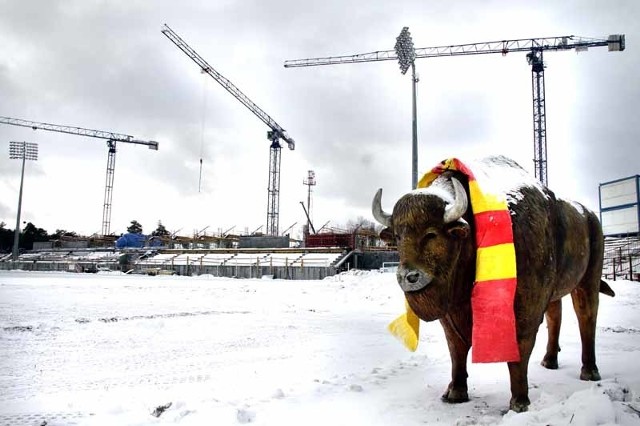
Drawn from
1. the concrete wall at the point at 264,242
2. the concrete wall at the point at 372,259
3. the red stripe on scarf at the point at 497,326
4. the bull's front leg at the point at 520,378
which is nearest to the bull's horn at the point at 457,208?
the red stripe on scarf at the point at 497,326

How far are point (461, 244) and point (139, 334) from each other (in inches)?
258

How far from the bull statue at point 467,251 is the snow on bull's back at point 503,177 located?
0.04 feet

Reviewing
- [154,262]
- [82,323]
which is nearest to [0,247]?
[154,262]

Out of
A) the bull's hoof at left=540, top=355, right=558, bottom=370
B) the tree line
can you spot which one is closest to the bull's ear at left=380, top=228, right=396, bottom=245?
the bull's hoof at left=540, top=355, right=558, bottom=370

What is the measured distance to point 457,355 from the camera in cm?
425

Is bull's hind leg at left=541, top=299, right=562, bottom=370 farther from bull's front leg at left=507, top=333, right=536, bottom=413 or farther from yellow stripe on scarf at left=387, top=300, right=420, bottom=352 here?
yellow stripe on scarf at left=387, top=300, right=420, bottom=352

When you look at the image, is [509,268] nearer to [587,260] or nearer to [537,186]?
[537,186]

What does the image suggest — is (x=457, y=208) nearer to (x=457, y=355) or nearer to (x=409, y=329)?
(x=409, y=329)

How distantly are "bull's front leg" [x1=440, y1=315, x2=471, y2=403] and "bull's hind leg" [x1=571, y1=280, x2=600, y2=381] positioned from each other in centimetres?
188

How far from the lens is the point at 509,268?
3549 millimetres

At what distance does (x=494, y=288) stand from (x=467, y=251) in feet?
1.28

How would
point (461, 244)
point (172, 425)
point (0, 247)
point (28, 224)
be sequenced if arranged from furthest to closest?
1. point (28, 224)
2. point (0, 247)
3. point (461, 244)
4. point (172, 425)

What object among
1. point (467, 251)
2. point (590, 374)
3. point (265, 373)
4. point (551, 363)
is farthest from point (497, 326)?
point (265, 373)

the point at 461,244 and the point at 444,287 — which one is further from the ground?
the point at 461,244
